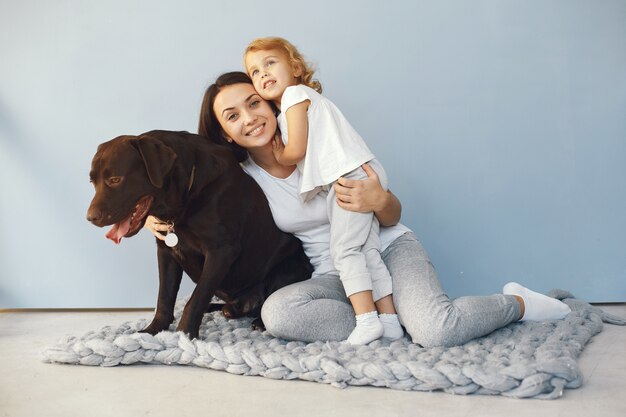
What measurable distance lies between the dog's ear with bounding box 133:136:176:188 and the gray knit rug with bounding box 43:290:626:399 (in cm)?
44

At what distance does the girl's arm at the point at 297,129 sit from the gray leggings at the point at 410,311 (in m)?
→ 0.41

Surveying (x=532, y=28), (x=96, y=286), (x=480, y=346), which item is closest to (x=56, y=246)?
(x=96, y=286)

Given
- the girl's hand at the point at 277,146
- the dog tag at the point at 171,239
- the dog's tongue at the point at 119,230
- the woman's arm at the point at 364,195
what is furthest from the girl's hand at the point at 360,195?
the dog's tongue at the point at 119,230

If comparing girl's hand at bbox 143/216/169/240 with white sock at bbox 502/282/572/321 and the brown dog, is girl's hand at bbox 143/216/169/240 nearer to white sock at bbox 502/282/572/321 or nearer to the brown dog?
the brown dog

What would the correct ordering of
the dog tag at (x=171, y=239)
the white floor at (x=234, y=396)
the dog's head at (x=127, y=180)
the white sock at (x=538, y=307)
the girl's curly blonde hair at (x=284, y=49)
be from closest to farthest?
the white floor at (x=234, y=396) → the dog's head at (x=127, y=180) → the dog tag at (x=171, y=239) → the white sock at (x=538, y=307) → the girl's curly blonde hair at (x=284, y=49)

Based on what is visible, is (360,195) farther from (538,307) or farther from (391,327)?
(538,307)

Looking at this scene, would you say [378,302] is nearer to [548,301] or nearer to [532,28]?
[548,301]

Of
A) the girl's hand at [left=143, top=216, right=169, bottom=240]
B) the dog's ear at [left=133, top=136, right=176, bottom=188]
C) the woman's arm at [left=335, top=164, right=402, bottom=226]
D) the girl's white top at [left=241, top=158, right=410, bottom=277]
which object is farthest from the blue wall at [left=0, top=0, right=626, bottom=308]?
the dog's ear at [left=133, top=136, right=176, bottom=188]

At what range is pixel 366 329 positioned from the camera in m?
1.89

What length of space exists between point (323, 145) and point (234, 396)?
841mm

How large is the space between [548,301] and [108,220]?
1382 mm

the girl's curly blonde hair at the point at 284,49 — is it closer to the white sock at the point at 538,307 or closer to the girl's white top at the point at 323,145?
the girl's white top at the point at 323,145

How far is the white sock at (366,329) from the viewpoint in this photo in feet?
6.18

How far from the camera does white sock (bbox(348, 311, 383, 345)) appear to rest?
1883 mm
